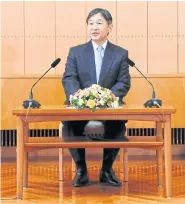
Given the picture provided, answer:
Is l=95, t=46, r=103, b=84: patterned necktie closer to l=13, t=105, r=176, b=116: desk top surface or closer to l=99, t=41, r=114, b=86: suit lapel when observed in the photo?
l=99, t=41, r=114, b=86: suit lapel

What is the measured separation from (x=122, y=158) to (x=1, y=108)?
2184mm

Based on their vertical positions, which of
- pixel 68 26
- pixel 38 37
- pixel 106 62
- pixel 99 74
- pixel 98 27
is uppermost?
pixel 68 26

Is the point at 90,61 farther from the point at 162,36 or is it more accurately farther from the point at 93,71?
the point at 162,36

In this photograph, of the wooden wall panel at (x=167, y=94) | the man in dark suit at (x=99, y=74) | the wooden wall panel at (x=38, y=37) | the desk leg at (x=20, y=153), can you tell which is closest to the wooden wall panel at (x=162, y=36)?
the wooden wall panel at (x=167, y=94)

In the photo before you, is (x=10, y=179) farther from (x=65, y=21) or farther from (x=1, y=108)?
(x=65, y=21)

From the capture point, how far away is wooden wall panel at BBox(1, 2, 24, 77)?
6.78 m

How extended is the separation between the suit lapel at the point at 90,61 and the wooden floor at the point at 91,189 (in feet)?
2.99

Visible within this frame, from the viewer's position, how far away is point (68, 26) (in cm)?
687

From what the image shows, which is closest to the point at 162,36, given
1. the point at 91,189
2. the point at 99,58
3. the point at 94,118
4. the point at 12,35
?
the point at 12,35

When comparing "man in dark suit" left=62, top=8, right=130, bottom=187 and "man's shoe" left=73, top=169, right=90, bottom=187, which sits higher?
"man in dark suit" left=62, top=8, right=130, bottom=187

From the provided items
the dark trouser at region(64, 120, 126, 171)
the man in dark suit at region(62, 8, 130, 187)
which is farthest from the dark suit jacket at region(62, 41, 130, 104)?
the dark trouser at region(64, 120, 126, 171)

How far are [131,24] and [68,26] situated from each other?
2.58 feet

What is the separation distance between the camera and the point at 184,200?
3945 mm

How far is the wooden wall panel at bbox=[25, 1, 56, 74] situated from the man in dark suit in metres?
2.07
